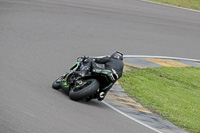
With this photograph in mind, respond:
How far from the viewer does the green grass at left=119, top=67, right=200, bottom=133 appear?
10058 millimetres

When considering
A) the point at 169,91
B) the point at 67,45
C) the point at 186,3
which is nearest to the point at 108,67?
the point at 169,91

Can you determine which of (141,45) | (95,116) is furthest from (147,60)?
(95,116)

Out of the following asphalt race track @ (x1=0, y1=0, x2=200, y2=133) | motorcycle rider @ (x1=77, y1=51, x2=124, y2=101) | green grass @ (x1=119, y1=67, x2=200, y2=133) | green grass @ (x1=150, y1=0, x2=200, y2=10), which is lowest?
green grass @ (x1=119, y1=67, x2=200, y2=133)

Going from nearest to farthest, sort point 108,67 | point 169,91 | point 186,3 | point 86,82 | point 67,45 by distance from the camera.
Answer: point 86,82, point 108,67, point 169,91, point 67,45, point 186,3

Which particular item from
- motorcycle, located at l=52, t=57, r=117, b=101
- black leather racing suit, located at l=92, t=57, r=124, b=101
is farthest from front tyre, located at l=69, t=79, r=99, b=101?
black leather racing suit, located at l=92, t=57, r=124, b=101

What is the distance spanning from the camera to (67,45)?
13859 millimetres

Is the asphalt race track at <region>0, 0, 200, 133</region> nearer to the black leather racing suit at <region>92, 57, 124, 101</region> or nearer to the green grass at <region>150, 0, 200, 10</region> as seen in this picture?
the black leather racing suit at <region>92, 57, 124, 101</region>

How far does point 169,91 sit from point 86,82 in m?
4.09

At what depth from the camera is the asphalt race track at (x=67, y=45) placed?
23.5 feet

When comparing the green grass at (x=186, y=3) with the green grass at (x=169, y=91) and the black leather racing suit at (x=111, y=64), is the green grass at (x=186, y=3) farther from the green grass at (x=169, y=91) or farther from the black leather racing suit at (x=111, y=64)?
the black leather racing suit at (x=111, y=64)

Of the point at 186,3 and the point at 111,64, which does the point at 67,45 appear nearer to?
the point at 111,64

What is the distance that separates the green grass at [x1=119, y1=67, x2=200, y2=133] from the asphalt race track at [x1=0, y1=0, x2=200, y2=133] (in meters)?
1.60

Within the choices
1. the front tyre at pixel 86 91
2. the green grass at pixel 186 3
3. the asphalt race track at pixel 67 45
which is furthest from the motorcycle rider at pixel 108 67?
the green grass at pixel 186 3

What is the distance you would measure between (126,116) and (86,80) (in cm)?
119
